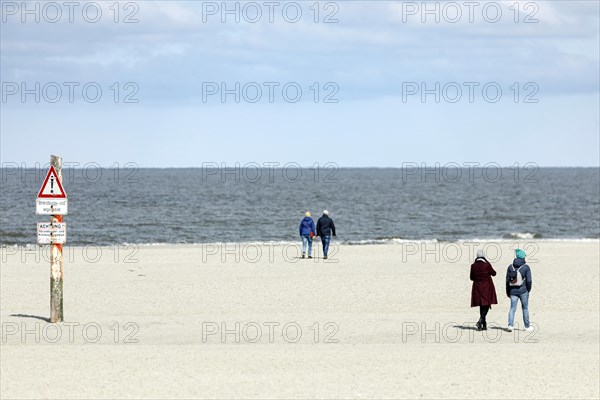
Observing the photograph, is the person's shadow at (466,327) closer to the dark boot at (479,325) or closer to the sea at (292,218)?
the dark boot at (479,325)

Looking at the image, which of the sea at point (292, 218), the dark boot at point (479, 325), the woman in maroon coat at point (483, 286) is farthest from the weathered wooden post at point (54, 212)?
the sea at point (292, 218)

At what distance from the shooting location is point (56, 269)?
18109 millimetres

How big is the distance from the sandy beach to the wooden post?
0.47 m

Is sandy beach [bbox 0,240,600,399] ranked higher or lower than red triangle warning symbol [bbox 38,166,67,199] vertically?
lower

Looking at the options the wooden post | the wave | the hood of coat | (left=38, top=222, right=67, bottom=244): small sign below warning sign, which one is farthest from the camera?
the wave

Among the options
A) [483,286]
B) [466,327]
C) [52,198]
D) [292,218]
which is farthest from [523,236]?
[52,198]

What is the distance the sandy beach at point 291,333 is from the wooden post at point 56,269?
0.47m

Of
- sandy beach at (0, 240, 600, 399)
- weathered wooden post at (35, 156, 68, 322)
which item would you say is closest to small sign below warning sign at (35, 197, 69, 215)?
weathered wooden post at (35, 156, 68, 322)

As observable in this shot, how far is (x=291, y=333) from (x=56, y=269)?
4.68 meters

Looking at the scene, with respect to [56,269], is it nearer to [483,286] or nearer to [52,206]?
[52,206]

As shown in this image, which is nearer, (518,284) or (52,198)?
(52,198)

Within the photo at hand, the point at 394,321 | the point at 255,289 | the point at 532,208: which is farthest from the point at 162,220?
the point at 394,321

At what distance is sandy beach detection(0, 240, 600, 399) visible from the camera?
13148mm

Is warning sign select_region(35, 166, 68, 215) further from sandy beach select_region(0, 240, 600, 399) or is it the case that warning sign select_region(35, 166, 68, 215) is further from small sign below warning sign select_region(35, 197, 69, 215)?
sandy beach select_region(0, 240, 600, 399)
